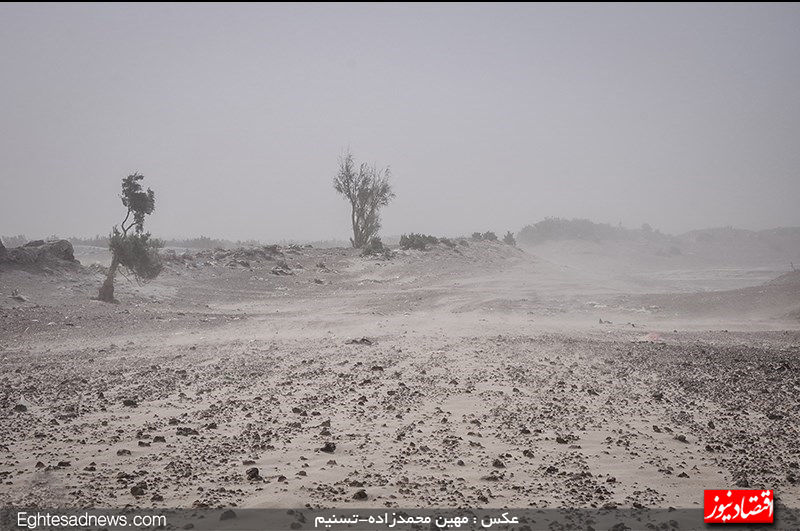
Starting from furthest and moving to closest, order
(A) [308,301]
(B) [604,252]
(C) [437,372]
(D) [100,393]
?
(B) [604,252], (A) [308,301], (C) [437,372], (D) [100,393]

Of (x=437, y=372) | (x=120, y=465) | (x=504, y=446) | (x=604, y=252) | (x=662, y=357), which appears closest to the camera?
(x=120, y=465)

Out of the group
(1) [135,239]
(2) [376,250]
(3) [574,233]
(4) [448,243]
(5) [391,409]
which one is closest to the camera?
(5) [391,409]

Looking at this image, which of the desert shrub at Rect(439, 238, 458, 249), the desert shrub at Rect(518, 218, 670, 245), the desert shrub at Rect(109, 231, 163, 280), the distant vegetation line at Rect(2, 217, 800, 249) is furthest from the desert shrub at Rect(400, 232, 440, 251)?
the desert shrub at Rect(518, 218, 670, 245)

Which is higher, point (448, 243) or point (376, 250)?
point (448, 243)

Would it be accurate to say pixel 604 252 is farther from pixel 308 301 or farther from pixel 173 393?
pixel 173 393

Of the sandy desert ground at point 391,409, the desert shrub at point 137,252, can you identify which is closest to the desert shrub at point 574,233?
the sandy desert ground at point 391,409

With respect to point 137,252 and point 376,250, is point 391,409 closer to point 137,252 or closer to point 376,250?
point 137,252

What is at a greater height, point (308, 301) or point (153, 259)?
point (153, 259)

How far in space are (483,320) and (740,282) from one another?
25859 mm

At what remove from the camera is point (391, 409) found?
588 centimetres

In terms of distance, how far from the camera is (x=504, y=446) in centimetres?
488

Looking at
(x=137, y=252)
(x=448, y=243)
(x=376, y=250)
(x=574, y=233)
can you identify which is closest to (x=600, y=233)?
(x=574, y=233)

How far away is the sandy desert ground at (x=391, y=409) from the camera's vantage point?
4.05m

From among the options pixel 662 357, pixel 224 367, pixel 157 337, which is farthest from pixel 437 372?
pixel 157 337
